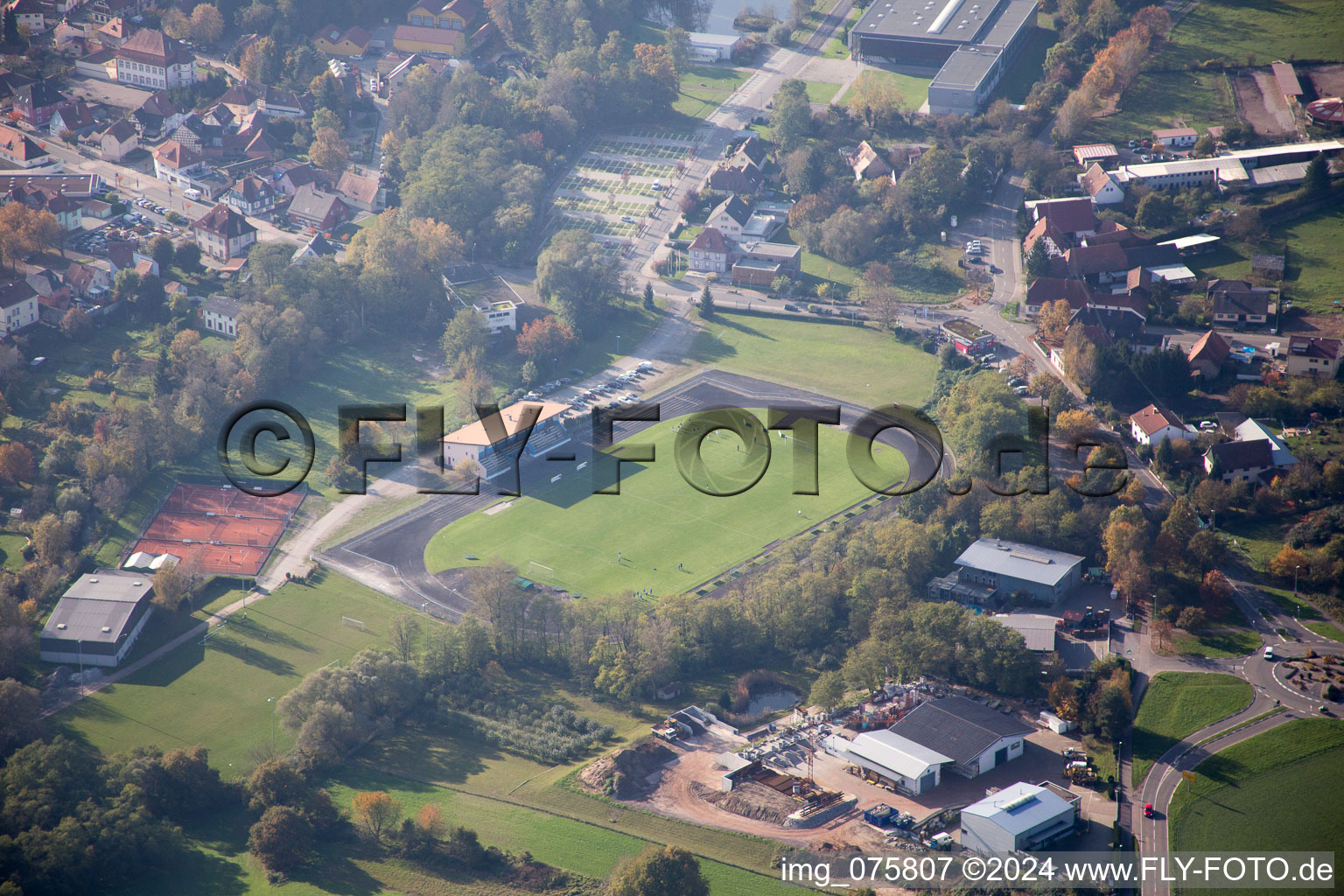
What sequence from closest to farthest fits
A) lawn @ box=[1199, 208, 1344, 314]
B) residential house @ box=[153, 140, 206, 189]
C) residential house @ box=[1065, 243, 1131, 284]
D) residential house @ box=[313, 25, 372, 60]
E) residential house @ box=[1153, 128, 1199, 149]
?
lawn @ box=[1199, 208, 1344, 314]
residential house @ box=[1065, 243, 1131, 284]
residential house @ box=[1153, 128, 1199, 149]
residential house @ box=[153, 140, 206, 189]
residential house @ box=[313, 25, 372, 60]

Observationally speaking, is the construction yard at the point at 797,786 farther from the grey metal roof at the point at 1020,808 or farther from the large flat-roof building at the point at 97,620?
the large flat-roof building at the point at 97,620

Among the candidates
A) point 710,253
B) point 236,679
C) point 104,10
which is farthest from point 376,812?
point 104,10

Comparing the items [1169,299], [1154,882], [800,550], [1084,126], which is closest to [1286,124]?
[1084,126]

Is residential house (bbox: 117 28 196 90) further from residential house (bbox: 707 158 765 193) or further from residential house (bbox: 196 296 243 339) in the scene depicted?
residential house (bbox: 707 158 765 193)

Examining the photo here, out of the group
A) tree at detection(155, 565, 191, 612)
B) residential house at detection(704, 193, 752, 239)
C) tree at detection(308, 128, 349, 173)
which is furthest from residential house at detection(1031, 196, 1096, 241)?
tree at detection(155, 565, 191, 612)

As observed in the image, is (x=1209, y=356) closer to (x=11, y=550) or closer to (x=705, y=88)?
(x=705, y=88)

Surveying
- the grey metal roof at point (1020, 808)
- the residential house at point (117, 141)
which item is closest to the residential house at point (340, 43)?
the residential house at point (117, 141)

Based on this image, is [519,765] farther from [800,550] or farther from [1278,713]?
[1278,713]
